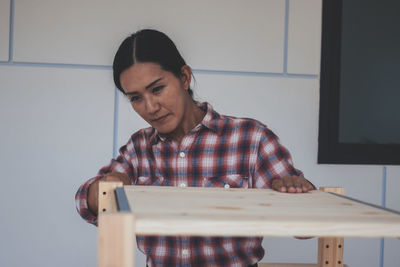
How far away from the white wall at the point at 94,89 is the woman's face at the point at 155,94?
679 mm

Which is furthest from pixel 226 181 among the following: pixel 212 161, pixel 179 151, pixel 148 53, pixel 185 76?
pixel 148 53

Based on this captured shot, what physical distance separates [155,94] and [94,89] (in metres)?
0.80

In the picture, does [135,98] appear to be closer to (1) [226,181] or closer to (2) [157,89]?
(2) [157,89]

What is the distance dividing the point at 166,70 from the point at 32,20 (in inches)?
38.5

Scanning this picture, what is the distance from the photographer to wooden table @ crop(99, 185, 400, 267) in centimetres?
59

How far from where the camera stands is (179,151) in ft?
4.47

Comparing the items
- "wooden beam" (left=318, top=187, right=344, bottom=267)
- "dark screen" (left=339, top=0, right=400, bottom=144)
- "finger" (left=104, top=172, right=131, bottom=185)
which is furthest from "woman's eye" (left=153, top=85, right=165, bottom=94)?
"dark screen" (left=339, top=0, right=400, bottom=144)

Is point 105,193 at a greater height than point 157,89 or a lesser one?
lesser

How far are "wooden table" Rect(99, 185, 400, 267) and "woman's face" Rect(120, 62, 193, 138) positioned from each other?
0.39 metres

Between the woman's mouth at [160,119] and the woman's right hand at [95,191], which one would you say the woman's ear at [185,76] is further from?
the woman's right hand at [95,191]

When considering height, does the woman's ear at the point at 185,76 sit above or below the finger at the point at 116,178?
above

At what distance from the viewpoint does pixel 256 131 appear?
4.50 feet

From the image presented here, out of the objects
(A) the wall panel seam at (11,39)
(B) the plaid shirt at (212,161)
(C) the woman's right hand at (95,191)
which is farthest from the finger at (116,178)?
(A) the wall panel seam at (11,39)

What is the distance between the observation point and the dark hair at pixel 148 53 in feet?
4.15
